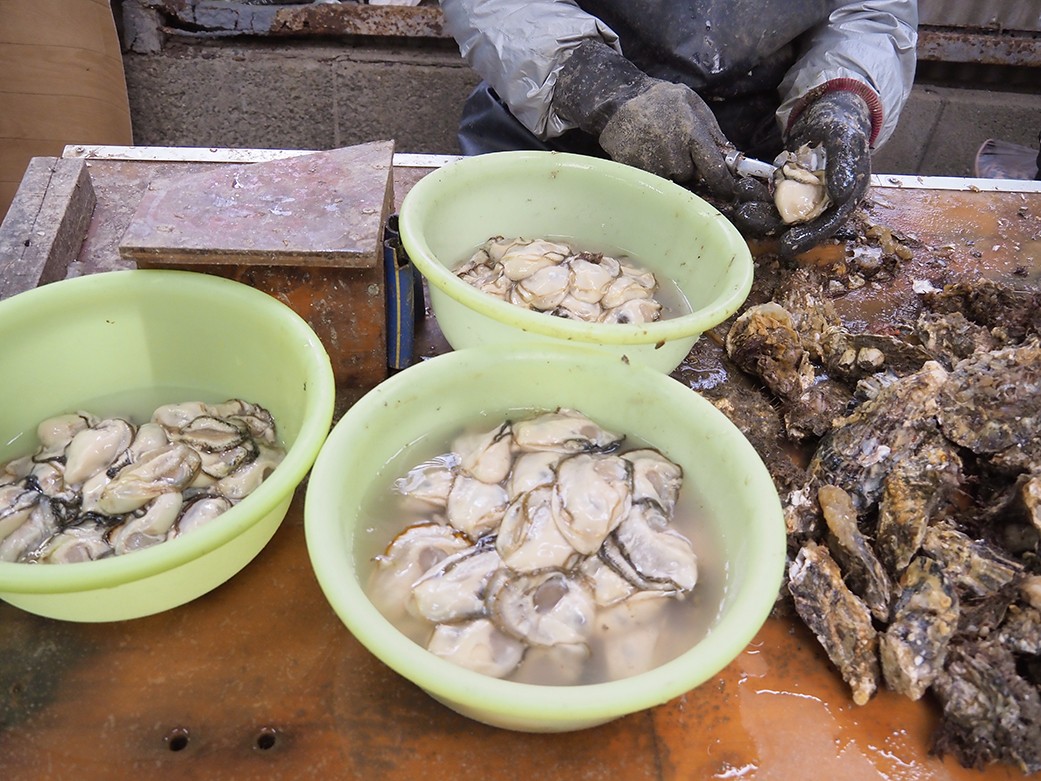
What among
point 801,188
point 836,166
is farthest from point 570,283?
point 836,166

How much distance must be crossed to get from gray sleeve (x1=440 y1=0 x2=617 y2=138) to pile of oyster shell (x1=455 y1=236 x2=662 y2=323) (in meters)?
0.82

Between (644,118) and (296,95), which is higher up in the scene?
(644,118)

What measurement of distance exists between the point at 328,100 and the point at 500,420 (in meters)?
3.56

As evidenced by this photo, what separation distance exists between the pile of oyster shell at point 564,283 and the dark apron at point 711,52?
103 centimetres

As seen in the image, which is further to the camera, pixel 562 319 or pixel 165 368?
pixel 165 368

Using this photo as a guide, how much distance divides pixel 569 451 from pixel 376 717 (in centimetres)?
65

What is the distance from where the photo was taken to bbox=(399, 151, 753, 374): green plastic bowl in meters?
1.64

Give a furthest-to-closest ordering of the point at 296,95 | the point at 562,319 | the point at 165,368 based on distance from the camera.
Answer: the point at 296,95, the point at 165,368, the point at 562,319

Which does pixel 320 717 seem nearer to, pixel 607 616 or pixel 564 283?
pixel 607 616

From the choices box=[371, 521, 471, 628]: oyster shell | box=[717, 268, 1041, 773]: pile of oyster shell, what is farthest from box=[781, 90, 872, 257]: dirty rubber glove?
box=[371, 521, 471, 628]: oyster shell

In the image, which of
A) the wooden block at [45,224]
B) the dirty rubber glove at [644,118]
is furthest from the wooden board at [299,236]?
the dirty rubber glove at [644,118]

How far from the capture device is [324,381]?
142 cm

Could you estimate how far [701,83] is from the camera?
2783 millimetres

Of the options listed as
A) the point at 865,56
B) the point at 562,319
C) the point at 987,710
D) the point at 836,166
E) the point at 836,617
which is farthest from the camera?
the point at 865,56
